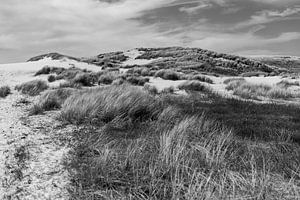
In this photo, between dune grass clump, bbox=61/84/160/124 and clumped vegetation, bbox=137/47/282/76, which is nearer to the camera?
dune grass clump, bbox=61/84/160/124

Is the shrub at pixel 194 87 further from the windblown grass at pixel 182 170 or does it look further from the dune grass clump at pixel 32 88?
the windblown grass at pixel 182 170

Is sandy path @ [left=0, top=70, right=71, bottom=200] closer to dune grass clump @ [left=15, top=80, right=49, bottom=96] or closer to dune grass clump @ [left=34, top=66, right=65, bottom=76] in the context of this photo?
dune grass clump @ [left=15, top=80, right=49, bottom=96]

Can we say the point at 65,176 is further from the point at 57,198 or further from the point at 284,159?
the point at 284,159

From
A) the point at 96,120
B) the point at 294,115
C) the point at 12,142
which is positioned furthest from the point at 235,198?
the point at 294,115

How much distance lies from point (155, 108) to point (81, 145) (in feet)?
8.13

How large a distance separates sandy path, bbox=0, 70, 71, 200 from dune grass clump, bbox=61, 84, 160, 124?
15.0 inches

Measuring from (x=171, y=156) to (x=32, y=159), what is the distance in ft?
5.26

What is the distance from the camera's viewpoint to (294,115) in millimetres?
6863

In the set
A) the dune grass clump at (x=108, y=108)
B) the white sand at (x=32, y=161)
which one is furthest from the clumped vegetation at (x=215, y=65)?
the white sand at (x=32, y=161)

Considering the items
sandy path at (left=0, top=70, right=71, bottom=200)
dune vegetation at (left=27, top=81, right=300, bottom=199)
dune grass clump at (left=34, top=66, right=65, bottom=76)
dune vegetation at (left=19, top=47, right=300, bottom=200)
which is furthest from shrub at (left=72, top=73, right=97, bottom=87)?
sandy path at (left=0, top=70, right=71, bottom=200)

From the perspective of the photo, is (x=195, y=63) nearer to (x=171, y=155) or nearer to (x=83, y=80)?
(x=83, y=80)

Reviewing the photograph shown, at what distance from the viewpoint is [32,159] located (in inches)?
138

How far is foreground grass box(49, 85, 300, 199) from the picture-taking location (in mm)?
2682

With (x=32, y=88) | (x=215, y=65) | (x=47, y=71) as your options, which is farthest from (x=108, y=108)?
(x=215, y=65)
